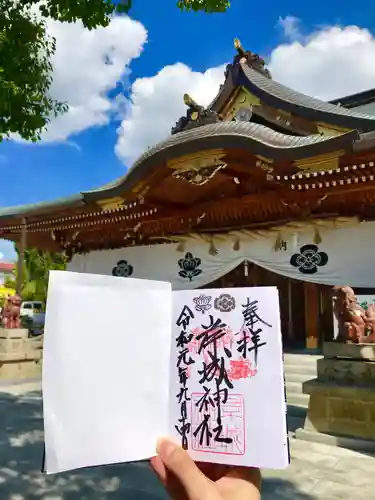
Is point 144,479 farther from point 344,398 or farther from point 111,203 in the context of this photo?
point 111,203

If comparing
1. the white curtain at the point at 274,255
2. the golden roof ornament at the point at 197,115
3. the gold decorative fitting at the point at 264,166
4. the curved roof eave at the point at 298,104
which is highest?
the curved roof eave at the point at 298,104

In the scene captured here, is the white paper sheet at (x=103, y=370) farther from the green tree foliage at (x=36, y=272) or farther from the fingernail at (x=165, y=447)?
the green tree foliage at (x=36, y=272)

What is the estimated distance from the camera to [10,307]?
966 centimetres

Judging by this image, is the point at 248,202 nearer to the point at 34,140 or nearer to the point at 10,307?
the point at 34,140

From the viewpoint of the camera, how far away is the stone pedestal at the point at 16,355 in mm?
9344

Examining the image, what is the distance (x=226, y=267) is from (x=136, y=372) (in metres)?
7.28

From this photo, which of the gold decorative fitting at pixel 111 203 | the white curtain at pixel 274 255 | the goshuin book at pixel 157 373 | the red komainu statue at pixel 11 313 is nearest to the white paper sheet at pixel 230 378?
the goshuin book at pixel 157 373

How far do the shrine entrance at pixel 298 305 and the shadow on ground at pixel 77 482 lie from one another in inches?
288

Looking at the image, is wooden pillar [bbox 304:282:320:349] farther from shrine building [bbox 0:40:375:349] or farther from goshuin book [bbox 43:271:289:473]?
goshuin book [bbox 43:271:289:473]

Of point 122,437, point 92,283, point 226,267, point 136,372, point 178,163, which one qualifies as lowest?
point 122,437

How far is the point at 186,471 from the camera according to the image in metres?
1.15

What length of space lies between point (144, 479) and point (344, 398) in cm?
263

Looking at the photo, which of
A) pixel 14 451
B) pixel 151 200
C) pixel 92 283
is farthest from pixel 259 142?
pixel 92 283

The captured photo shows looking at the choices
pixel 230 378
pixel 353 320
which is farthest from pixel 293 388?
pixel 230 378
